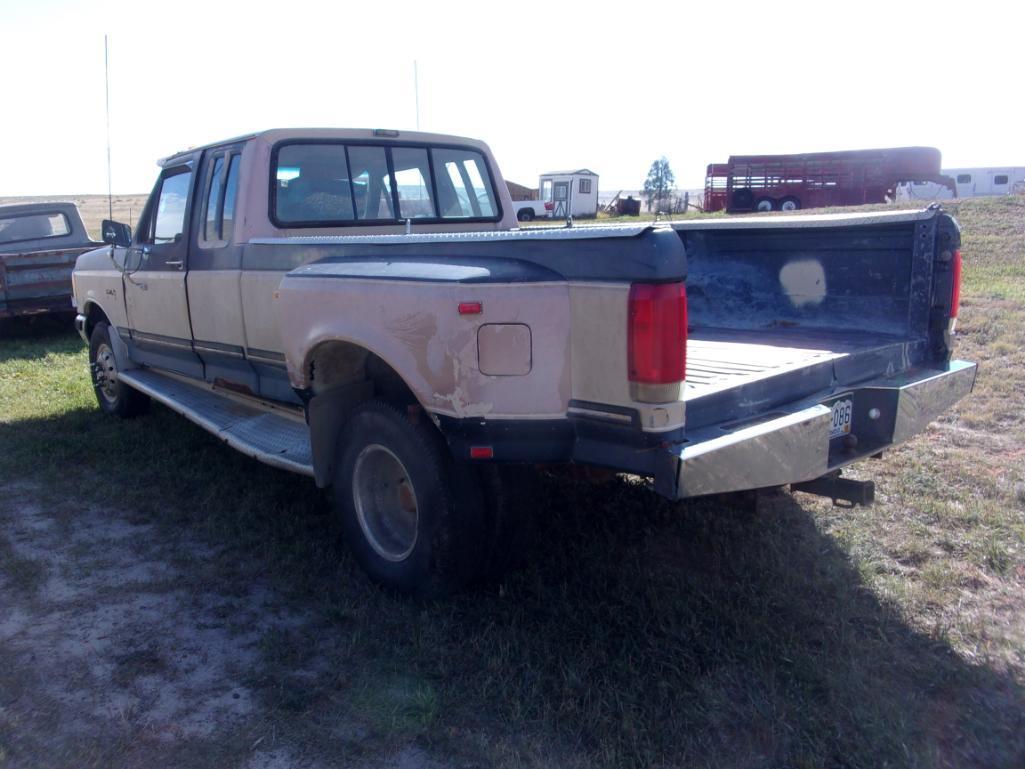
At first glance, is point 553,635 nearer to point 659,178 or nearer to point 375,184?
point 375,184

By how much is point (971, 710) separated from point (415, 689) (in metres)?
1.93

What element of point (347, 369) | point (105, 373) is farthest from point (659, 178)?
point (347, 369)

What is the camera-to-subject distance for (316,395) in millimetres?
4133

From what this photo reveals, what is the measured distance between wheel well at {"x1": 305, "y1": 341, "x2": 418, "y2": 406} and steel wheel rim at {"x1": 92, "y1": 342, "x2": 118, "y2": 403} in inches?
145

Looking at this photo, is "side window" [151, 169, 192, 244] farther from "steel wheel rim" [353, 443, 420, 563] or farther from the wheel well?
"steel wheel rim" [353, 443, 420, 563]

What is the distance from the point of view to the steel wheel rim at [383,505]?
13.0 ft

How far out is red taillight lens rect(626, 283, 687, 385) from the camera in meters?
2.84

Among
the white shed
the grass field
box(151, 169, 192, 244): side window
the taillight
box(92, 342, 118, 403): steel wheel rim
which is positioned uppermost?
the white shed

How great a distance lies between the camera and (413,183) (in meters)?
5.57

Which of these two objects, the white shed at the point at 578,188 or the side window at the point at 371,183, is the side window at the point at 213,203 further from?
the white shed at the point at 578,188

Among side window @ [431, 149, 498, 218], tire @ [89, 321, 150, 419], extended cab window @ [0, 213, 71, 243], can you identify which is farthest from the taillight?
extended cab window @ [0, 213, 71, 243]

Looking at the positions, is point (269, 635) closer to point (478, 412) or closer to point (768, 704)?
point (478, 412)

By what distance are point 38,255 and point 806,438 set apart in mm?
10569

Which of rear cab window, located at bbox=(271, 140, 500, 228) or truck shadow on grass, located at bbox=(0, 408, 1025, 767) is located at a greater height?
rear cab window, located at bbox=(271, 140, 500, 228)
